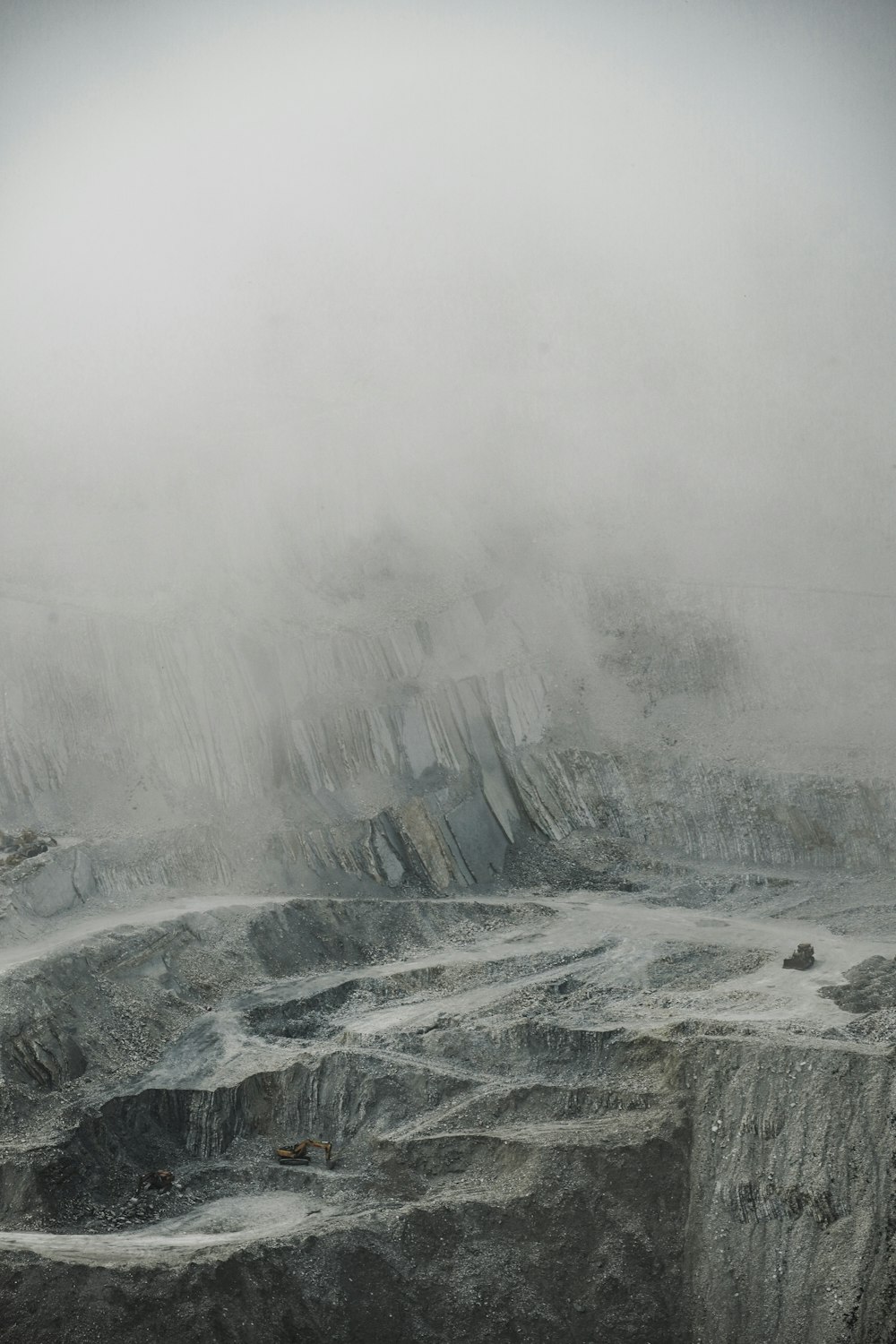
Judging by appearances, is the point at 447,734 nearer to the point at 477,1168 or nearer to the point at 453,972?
the point at 453,972

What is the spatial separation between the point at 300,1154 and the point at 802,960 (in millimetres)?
10492

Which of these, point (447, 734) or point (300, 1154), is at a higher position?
point (447, 734)

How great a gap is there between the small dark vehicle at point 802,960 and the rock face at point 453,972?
0.54m

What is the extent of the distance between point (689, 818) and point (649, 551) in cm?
924

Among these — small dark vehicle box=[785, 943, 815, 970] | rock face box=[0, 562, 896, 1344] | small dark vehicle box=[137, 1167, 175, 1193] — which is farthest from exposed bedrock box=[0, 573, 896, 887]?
small dark vehicle box=[137, 1167, 175, 1193]

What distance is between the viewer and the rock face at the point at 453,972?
16.5m

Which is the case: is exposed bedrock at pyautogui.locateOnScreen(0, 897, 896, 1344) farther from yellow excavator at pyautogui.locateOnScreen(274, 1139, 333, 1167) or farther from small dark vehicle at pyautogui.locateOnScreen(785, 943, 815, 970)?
small dark vehicle at pyautogui.locateOnScreen(785, 943, 815, 970)

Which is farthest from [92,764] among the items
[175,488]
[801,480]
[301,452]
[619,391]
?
[801,480]

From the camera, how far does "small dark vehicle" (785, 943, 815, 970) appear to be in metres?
23.8

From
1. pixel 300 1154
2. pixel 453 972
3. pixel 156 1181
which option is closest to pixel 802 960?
pixel 453 972

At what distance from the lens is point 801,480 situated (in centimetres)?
3797

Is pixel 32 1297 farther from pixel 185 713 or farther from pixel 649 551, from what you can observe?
pixel 649 551

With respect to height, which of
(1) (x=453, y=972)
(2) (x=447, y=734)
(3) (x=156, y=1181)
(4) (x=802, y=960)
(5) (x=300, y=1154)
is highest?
(2) (x=447, y=734)

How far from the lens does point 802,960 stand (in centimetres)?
2384
